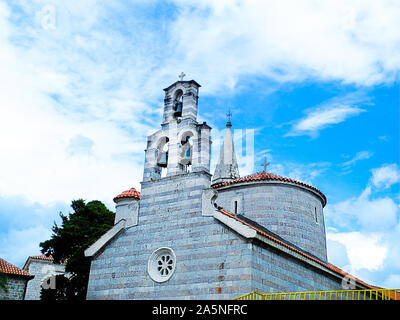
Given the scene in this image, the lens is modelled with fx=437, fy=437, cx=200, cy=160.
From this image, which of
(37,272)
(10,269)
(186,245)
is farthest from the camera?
(37,272)

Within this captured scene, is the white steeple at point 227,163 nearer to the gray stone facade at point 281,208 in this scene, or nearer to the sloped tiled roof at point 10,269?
→ the gray stone facade at point 281,208

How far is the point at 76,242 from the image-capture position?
24.5 m

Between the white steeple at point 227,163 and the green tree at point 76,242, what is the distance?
12365 mm

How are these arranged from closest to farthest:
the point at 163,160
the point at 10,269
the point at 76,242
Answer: the point at 163,160, the point at 76,242, the point at 10,269

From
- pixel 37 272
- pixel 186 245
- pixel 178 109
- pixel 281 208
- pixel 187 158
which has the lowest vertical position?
pixel 186 245

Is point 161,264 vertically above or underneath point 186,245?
underneath

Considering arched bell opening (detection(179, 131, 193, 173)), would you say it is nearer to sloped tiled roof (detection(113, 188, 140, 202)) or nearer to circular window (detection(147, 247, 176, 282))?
circular window (detection(147, 247, 176, 282))

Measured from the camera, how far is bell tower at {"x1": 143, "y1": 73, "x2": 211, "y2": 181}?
1761cm

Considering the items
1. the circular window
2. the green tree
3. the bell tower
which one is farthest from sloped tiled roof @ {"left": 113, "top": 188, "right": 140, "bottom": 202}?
the circular window

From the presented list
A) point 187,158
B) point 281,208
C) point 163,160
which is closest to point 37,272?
point 281,208

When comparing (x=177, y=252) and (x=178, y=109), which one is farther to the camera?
(x=178, y=109)

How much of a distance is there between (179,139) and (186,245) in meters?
4.59

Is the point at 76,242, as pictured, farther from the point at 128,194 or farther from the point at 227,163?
the point at 227,163
